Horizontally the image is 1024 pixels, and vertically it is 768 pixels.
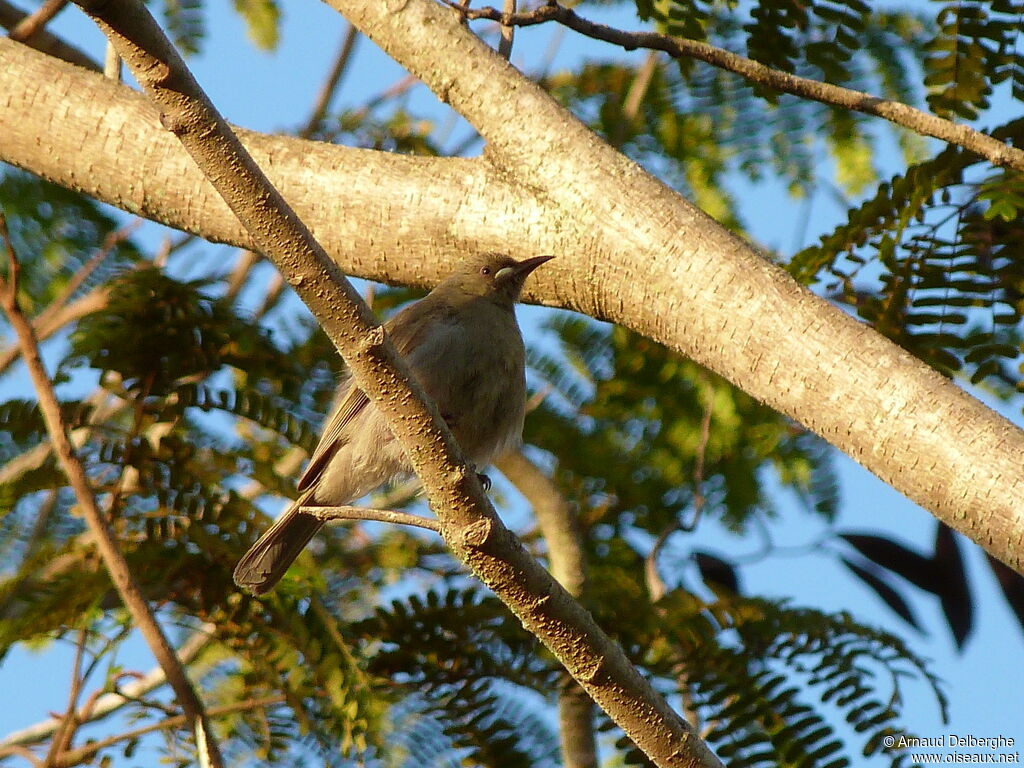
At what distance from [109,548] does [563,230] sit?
1707 mm

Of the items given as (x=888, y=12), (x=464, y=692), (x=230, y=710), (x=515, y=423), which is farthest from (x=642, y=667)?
(x=888, y=12)

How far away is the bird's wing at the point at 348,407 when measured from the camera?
14.7ft

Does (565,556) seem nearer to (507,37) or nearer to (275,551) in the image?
(275,551)

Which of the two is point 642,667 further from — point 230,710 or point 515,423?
point 230,710

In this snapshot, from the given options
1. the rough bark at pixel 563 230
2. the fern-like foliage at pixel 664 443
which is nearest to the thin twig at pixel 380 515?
the rough bark at pixel 563 230

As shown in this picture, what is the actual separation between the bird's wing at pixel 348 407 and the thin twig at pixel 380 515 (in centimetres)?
153

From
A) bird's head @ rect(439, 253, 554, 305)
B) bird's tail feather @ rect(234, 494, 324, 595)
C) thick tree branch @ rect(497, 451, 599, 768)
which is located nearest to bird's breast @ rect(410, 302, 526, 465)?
bird's head @ rect(439, 253, 554, 305)

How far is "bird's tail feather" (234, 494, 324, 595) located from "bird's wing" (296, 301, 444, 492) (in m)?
0.20

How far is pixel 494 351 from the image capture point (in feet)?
15.1

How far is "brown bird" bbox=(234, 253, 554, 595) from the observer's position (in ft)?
14.8

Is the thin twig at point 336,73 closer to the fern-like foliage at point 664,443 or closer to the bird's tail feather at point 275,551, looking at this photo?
the fern-like foliage at point 664,443

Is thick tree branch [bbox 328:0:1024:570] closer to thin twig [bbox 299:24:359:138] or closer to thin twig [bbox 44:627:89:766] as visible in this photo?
thin twig [bbox 44:627:89:766]

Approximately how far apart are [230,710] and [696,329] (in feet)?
7.10

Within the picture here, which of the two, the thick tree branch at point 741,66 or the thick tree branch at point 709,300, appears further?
the thick tree branch at point 741,66
